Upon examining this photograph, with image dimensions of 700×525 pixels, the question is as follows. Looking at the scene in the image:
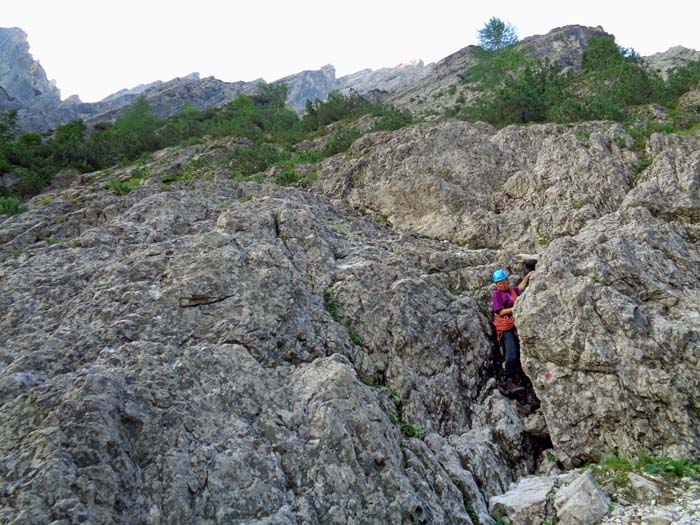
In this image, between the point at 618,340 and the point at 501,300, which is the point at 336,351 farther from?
the point at 618,340

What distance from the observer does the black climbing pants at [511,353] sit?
1178cm

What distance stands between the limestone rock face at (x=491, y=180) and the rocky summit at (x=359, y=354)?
0.43 feet

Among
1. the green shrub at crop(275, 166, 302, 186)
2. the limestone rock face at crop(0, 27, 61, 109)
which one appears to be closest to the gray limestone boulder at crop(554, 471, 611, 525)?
the green shrub at crop(275, 166, 302, 186)

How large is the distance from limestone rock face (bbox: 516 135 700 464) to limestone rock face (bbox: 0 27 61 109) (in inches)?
5182

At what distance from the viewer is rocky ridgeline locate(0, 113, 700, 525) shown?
729cm

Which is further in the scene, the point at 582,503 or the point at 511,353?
the point at 511,353

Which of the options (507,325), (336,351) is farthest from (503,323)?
(336,351)

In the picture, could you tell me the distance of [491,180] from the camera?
61.8 feet

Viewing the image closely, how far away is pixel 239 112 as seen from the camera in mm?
43094

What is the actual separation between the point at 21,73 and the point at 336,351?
519 feet

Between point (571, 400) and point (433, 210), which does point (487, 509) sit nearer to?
point (571, 400)

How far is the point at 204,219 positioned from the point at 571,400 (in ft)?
38.6

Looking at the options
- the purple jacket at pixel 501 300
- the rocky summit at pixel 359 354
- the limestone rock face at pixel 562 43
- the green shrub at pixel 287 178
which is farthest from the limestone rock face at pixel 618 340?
the limestone rock face at pixel 562 43

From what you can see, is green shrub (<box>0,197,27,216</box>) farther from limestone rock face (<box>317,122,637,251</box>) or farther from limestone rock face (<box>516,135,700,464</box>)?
limestone rock face (<box>516,135,700,464</box>)
